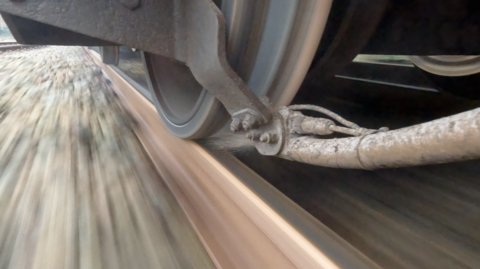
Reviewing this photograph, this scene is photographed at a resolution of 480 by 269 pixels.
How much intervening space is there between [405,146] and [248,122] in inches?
11.8

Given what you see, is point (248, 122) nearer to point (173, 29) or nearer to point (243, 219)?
point (243, 219)

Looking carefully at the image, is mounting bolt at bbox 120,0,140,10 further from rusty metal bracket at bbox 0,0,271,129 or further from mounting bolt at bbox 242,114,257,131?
mounting bolt at bbox 242,114,257,131

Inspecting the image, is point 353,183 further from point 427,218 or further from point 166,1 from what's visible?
point 166,1

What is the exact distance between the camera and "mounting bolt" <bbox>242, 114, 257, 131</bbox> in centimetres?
65

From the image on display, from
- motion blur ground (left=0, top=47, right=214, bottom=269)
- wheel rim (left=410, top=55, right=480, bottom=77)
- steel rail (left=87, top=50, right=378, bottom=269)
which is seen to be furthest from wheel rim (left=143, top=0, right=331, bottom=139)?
wheel rim (left=410, top=55, right=480, bottom=77)

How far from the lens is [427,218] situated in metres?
0.68

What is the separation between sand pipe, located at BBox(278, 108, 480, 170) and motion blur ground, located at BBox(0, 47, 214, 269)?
457mm

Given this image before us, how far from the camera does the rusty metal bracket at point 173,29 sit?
69 centimetres

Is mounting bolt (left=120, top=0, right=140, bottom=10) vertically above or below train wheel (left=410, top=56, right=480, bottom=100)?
above

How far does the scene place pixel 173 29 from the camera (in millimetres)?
824

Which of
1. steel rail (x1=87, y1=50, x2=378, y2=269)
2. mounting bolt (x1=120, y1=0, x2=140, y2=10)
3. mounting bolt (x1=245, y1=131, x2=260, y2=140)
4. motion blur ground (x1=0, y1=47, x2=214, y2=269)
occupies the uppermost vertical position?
mounting bolt (x1=120, y1=0, x2=140, y2=10)

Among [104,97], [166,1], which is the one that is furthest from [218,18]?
[104,97]

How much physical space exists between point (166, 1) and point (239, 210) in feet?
1.71

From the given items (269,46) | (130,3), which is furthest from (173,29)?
(269,46)
